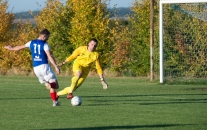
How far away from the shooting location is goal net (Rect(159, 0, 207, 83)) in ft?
92.4

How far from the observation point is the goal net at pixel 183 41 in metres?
28.2

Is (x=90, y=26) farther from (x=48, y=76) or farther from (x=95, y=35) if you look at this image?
(x=48, y=76)

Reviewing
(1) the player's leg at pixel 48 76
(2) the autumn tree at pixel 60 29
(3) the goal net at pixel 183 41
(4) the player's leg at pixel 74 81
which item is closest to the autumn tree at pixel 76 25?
(2) the autumn tree at pixel 60 29

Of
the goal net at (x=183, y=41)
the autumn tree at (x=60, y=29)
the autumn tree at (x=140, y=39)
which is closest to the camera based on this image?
the goal net at (x=183, y=41)

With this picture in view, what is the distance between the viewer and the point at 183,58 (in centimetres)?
2888

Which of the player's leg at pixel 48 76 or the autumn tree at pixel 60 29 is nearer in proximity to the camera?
the player's leg at pixel 48 76

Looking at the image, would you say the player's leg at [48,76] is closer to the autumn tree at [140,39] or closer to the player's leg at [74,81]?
the player's leg at [74,81]

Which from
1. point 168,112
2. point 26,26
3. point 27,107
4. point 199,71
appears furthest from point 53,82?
point 26,26

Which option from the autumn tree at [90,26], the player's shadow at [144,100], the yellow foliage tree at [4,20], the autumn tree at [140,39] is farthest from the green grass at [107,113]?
the yellow foliage tree at [4,20]

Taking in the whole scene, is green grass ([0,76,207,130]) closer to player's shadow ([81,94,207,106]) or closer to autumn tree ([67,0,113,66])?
player's shadow ([81,94,207,106])

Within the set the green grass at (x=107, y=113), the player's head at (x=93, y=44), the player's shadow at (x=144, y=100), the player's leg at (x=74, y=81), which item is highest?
the player's head at (x=93, y=44)

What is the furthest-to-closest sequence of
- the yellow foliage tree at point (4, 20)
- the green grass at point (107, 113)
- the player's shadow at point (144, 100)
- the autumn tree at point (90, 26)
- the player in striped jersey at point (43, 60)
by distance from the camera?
the yellow foliage tree at point (4, 20) → the autumn tree at point (90, 26) → the player's shadow at point (144, 100) → the player in striped jersey at point (43, 60) → the green grass at point (107, 113)

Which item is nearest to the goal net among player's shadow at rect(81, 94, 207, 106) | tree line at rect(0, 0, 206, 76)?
tree line at rect(0, 0, 206, 76)

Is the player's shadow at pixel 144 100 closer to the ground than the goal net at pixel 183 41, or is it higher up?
Result: closer to the ground
